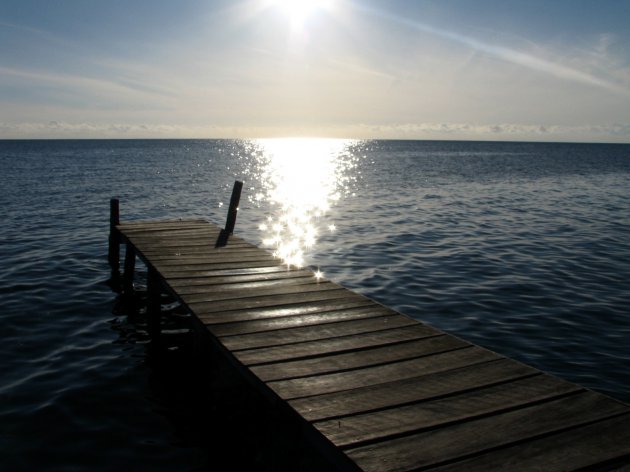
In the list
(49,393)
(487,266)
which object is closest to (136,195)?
(487,266)

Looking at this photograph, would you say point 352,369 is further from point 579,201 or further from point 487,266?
point 579,201

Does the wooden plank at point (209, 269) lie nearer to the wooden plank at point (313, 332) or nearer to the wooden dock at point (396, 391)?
the wooden dock at point (396, 391)

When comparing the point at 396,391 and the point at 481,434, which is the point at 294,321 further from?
the point at 481,434

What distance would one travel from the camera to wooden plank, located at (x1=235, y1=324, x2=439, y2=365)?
457cm

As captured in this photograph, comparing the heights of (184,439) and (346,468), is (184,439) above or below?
below

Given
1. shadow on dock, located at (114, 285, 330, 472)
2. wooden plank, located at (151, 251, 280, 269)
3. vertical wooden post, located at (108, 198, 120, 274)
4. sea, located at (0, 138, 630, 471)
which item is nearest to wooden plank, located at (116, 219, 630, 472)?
shadow on dock, located at (114, 285, 330, 472)

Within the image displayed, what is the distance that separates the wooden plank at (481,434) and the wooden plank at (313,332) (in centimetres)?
194

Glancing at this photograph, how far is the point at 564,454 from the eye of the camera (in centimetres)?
304

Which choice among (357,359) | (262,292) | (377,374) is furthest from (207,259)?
(377,374)

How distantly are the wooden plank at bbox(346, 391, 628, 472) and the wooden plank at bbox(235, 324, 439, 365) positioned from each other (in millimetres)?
1556

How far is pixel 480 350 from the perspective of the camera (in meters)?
4.72

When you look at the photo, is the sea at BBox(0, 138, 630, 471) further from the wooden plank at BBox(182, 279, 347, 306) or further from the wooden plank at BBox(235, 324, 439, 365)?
the wooden plank at BBox(235, 324, 439, 365)

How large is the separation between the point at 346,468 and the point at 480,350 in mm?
2190

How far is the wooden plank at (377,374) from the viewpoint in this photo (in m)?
3.91
